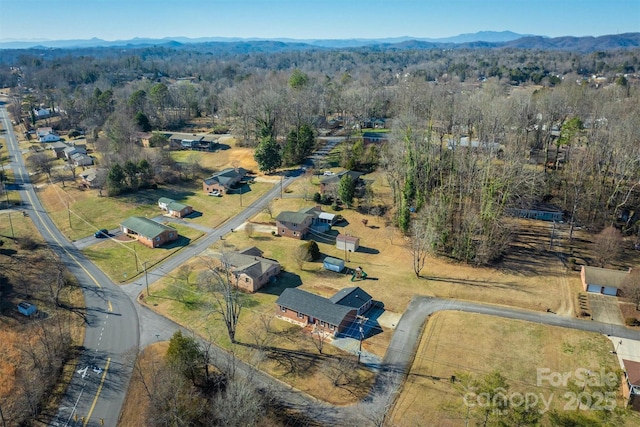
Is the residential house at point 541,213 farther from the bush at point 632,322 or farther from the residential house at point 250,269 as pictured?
the residential house at point 250,269

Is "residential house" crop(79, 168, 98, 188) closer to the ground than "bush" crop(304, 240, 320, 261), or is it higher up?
higher up

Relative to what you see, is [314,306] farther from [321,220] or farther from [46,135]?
[46,135]

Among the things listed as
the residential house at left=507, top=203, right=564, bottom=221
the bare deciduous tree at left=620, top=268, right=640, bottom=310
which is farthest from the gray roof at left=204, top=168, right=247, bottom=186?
the bare deciduous tree at left=620, top=268, right=640, bottom=310

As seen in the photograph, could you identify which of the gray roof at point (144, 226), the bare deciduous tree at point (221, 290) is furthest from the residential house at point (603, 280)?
the gray roof at point (144, 226)

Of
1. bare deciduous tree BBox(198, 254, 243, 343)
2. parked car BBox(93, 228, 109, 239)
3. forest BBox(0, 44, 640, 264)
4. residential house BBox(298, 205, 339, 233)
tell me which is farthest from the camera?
residential house BBox(298, 205, 339, 233)

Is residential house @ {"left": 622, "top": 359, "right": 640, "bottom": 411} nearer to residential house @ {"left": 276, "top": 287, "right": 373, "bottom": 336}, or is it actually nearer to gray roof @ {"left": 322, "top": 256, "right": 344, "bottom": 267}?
residential house @ {"left": 276, "top": 287, "right": 373, "bottom": 336}

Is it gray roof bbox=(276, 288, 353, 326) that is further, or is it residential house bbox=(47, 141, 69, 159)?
residential house bbox=(47, 141, 69, 159)

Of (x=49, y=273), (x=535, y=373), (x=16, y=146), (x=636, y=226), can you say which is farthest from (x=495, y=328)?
(x=16, y=146)

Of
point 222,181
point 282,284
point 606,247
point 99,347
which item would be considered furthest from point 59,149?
point 606,247
